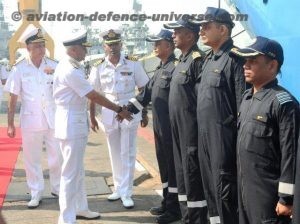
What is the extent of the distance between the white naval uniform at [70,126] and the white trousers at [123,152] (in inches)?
26.8

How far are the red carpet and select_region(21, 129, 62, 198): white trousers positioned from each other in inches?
18.1

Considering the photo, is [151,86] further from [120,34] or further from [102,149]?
[102,149]

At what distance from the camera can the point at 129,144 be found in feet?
15.2

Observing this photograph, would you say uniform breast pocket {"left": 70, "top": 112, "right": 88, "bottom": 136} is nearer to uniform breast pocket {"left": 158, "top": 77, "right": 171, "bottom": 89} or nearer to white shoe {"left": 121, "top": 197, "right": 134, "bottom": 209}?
uniform breast pocket {"left": 158, "top": 77, "right": 171, "bottom": 89}

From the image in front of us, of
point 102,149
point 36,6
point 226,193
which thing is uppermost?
point 36,6

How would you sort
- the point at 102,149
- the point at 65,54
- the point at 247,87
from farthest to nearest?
the point at 102,149 < the point at 65,54 < the point at 247,87

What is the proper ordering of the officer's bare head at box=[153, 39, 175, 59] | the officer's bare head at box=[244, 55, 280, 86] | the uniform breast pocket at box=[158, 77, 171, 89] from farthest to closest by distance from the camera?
the officer's bare head at box=[153, 39, 175, 59] < the uniform breast pocket at box=[158, 77, 171, 89] < the officer's bare head at box=[244, 55, 280, 86]

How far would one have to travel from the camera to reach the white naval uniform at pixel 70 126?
3.79m

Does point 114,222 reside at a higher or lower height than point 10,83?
lower

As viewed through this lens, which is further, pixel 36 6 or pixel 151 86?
pixel 36 6

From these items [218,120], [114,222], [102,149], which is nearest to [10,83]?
[114,222]

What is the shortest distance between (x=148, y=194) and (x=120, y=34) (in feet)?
6.30

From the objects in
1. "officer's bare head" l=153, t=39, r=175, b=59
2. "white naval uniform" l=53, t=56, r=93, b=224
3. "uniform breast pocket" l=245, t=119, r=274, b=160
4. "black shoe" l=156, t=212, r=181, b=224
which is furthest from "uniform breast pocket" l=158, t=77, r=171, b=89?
"uniform breast pocket" l=245, t=119, r=274, b=160

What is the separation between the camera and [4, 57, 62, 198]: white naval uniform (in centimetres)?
465
